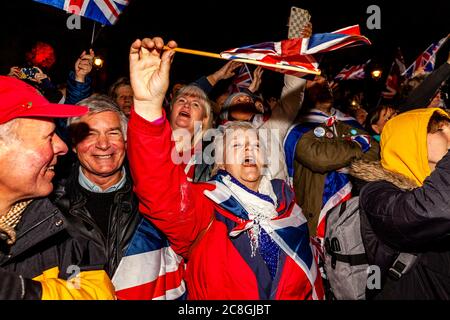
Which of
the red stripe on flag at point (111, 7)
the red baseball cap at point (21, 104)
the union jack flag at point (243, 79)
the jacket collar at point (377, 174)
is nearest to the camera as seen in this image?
the red baseball cap at point (21, 104)

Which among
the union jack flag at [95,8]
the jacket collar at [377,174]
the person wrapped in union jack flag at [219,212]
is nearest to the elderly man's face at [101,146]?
the person wrapped in union jack flag at [219,212]

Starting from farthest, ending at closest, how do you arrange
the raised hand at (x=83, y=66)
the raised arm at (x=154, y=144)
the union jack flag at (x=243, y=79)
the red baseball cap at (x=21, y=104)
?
1. the union jack flag at (x=243, y=79)
2. the raised hand at (x=83, y=66)
3. the raised arm at (x=154, y=144)
4. the red baseball cap at (x=21, y=104)

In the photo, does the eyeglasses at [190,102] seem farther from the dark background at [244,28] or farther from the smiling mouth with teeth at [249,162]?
the dark background at [244,28]

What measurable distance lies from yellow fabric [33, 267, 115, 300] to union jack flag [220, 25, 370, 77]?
1.42 m

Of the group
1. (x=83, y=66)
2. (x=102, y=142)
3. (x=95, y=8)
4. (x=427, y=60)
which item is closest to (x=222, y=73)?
(x=83, y=66)

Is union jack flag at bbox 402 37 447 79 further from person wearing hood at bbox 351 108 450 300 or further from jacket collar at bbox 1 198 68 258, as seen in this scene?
jacket collar at bbox 1 198 68 258

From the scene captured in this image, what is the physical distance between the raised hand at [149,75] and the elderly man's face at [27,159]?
0.47m

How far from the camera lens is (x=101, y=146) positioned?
281cm

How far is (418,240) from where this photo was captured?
2016 mm

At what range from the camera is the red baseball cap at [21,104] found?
1815 mm

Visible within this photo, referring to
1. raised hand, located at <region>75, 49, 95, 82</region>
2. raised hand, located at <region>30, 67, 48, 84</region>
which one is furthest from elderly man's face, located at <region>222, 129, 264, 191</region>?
raised hand, located at <region>30, 67, 48, 84</region>

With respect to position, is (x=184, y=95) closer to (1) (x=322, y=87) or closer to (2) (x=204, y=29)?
(1) (x=322, y=87)

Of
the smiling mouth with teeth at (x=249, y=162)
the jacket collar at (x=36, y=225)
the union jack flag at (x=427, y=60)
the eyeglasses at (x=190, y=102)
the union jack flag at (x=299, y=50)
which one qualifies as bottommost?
the jacket collar at (x=36, y=225)

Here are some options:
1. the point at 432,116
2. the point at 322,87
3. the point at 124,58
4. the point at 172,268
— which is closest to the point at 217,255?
the point at 172,268
